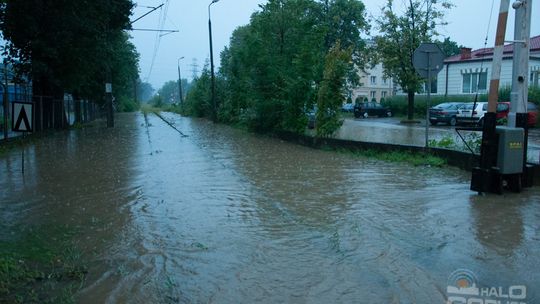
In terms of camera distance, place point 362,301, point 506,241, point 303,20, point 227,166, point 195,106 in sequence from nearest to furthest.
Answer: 1. point 362,301
2. point 506,241
3. point 227,166
4. point 303,20
5. point 195,106

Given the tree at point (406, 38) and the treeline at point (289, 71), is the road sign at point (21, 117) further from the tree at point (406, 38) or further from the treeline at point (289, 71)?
the tree at point (406, 38)

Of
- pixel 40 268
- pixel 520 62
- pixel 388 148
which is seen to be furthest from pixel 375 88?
pixel 40 268

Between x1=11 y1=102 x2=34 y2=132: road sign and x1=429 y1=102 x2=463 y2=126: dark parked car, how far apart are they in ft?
87.3

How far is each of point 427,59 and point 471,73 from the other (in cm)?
3268

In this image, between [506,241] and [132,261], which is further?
[506,241]

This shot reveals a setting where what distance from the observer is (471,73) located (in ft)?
141

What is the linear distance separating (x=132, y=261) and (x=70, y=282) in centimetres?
85

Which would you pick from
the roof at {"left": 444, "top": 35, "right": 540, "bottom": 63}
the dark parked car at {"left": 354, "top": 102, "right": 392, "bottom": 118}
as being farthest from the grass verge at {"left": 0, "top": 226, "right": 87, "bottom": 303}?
the dark parked car at {"left": 354, "top": 102, "right": 392, "bottom": 118}

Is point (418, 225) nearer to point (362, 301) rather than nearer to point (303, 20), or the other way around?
point (362, 301)

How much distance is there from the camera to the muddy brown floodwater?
192 inches

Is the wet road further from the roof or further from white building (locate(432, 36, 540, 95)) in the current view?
white building (locate(432, 36, 540, 95))

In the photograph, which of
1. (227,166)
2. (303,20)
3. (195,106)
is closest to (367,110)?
(195,106)

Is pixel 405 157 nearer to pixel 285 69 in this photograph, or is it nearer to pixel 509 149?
pixel 509 149

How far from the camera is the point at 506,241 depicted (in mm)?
6262
